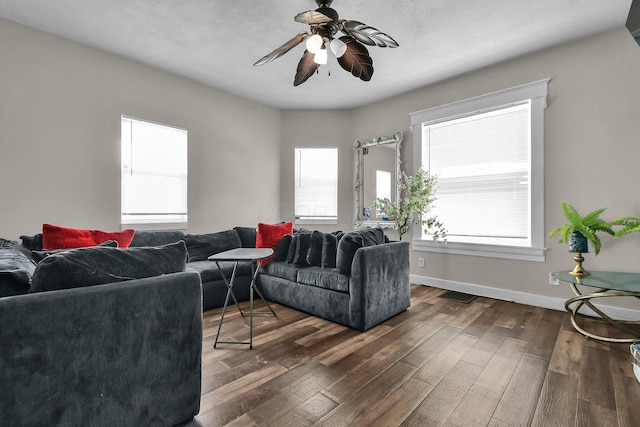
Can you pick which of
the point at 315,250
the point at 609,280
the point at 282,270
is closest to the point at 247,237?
the point at 282,270

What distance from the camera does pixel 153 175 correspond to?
3.91 m

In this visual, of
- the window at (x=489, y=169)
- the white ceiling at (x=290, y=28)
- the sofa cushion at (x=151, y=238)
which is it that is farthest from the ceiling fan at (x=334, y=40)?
the sofa cushion at (x=151, y=238)

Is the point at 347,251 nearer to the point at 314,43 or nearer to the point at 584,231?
the point at 314,43

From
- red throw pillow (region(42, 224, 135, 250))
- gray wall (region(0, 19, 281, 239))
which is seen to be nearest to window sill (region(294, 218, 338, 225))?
gray wall (region(0, 19, 281, 239))

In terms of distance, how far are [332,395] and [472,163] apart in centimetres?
353

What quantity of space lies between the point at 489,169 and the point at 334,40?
2.76 meters

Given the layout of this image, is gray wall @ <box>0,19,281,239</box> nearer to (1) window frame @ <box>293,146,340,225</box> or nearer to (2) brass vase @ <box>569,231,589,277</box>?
(1) window frame @ <box>293,146,340,225</box>

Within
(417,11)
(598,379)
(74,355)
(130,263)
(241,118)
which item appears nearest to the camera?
(74,355)

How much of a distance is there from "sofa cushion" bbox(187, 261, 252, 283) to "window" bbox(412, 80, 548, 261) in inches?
102

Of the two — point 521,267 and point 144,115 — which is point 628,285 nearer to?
point 521,267

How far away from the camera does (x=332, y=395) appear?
1.73 metres

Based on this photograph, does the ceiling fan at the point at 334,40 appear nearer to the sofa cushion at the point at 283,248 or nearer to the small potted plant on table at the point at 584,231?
the sofa cushion at the point at 283,248

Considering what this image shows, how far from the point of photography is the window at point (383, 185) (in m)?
4.77

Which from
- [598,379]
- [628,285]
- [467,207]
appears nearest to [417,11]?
[467,207]
